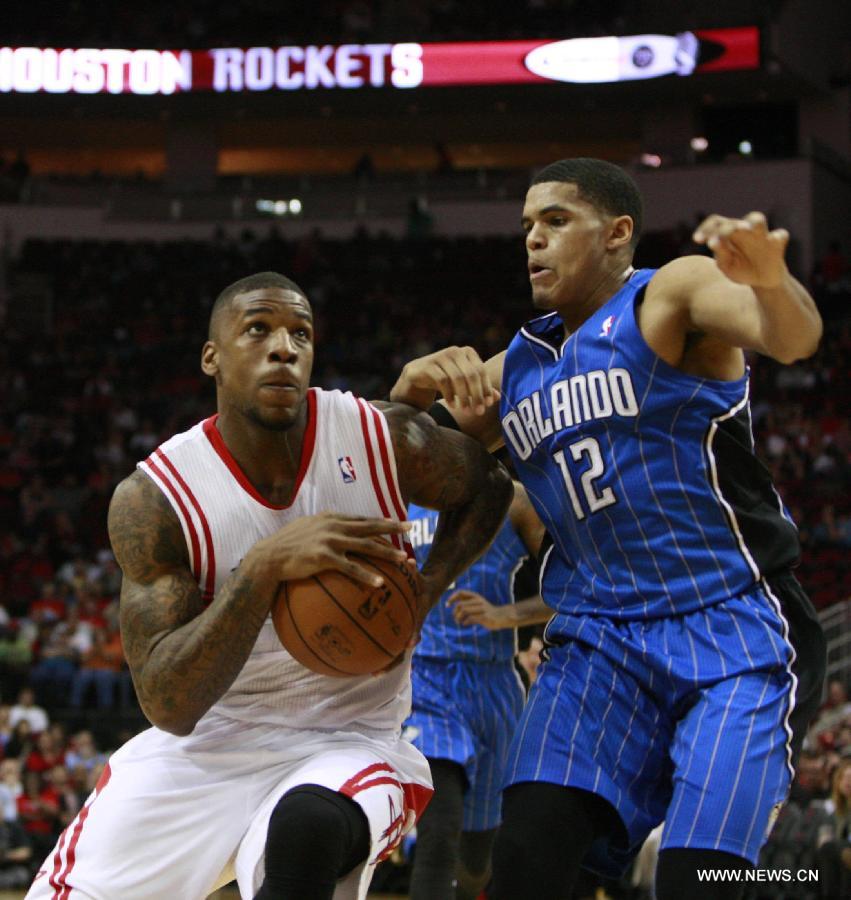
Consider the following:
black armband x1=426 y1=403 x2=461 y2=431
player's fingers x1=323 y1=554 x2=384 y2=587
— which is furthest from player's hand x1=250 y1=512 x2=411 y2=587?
black armband x1=426 y1=403 x2=461 y2=431

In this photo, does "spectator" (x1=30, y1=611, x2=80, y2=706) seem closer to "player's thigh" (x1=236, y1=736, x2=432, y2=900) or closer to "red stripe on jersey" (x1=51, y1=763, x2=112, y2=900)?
"red stripe on jersey" (x1=51, y1=763, x2=112, y2=900)

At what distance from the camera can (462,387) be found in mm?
3846

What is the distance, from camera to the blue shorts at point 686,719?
3.29 m

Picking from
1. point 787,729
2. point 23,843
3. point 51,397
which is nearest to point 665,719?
point 787,729

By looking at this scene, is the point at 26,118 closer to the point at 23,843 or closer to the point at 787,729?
the point at 23,843

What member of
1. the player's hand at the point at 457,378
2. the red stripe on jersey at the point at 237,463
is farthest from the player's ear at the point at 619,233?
the red stripe on jersey at the point at 237,463

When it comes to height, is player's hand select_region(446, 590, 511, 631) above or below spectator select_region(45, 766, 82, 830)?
above

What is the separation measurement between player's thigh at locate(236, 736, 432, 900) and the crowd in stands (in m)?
4.92

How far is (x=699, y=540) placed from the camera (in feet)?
11.5

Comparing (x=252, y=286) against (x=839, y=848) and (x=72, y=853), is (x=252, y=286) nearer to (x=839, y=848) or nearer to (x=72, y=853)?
(x=72, y=853)

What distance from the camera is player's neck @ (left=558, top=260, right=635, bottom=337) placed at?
387 cm

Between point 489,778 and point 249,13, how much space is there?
21617 millimetres

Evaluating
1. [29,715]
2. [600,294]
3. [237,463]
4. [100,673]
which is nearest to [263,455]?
[237,463]

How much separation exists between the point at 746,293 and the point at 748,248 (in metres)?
0.28
